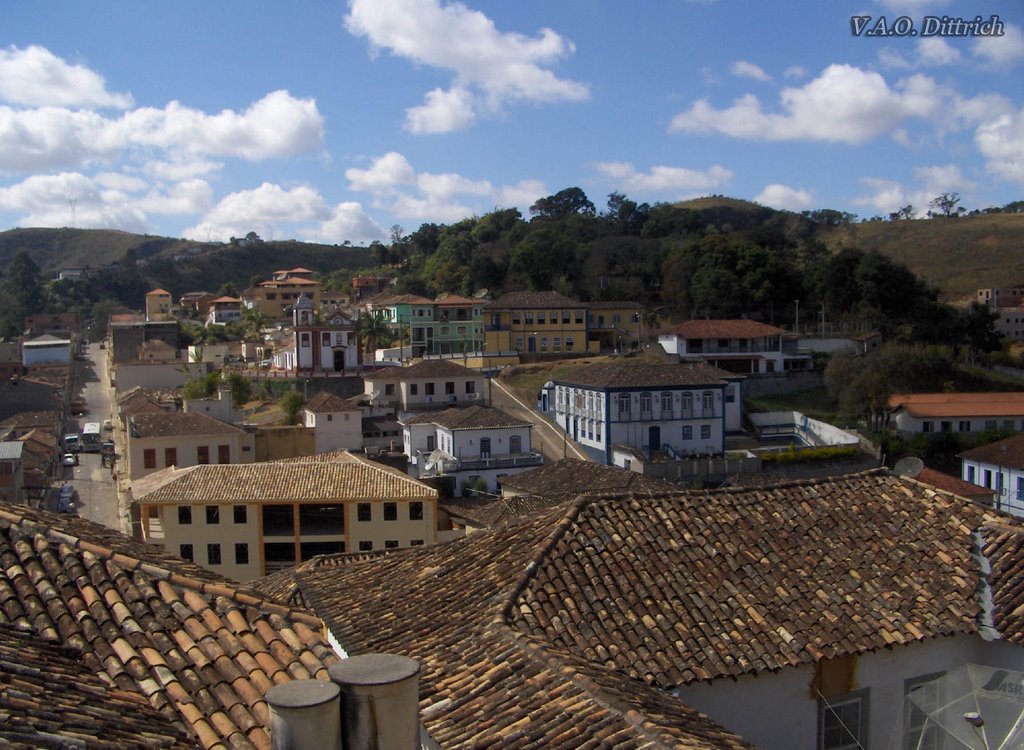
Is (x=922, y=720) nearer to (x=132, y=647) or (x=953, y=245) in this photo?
(x=132, y=647)

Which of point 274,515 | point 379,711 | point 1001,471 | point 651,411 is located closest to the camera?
point 379,711

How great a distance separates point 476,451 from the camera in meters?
36.6

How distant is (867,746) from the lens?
7.82 metres

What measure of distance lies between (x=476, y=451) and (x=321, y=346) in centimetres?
1852

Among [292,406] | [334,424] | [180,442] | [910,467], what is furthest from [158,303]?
[910,467]

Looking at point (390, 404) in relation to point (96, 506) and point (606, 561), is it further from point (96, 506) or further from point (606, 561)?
point (606, 561)

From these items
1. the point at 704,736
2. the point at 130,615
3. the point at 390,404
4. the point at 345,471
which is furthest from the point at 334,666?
the point at 390,404

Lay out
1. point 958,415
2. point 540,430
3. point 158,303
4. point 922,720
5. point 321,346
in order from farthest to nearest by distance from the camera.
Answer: point 158,303, point 321,346, point 540,430, point 958,415, point 922,720

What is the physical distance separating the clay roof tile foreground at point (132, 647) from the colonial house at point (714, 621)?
145cm

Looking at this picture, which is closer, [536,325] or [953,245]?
[536,325]

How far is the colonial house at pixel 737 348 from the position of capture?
54625 mm

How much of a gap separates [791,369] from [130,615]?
5334 centimetres

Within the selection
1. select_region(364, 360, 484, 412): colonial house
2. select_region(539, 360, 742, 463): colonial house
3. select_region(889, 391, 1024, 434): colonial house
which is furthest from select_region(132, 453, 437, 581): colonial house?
select_region(889, 391, 1024, 434): colonial house

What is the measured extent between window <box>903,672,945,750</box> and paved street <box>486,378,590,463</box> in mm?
31790
